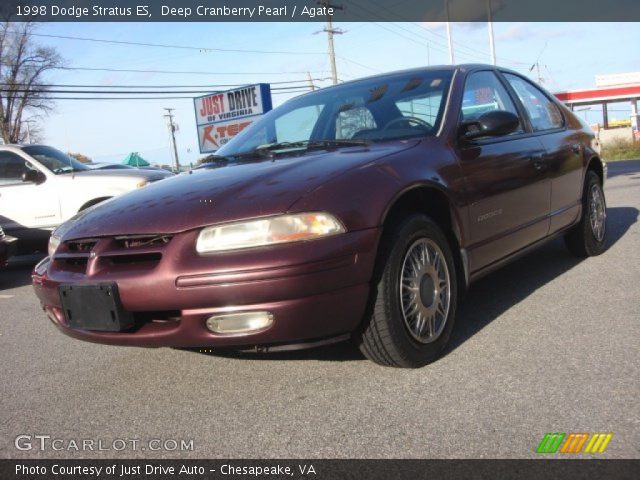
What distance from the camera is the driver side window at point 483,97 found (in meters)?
3.77

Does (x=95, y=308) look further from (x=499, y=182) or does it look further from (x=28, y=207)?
(x=28, y=207)

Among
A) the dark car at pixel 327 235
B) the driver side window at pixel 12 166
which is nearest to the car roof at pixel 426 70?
the dark car at pixel 327 235

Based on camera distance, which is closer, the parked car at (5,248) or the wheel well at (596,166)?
the wheel well at (596,166)

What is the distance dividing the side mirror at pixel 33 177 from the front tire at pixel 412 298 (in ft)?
21.7

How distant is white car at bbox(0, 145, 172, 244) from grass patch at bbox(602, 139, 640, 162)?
25386mm

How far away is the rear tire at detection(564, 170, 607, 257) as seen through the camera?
507 cm

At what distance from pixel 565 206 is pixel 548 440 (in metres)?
2.79

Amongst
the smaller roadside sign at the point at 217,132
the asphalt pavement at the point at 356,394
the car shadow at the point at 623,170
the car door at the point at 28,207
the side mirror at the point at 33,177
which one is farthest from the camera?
the smaller roadside sign at the point at 217,132

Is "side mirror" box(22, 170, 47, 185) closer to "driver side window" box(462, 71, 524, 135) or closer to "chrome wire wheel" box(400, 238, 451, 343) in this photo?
"driver side window" box(462, 71, 524, 135)

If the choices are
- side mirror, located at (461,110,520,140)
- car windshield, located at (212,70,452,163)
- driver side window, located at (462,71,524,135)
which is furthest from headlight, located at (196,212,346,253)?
driver side window, located at (462,71,524,135)

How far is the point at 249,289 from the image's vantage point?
249cm

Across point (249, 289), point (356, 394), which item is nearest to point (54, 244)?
point (249, 289)

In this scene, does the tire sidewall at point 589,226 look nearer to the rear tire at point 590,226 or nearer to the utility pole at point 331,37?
the rear tire at point 590,226

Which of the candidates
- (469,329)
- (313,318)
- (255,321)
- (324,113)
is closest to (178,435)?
(255,321)
